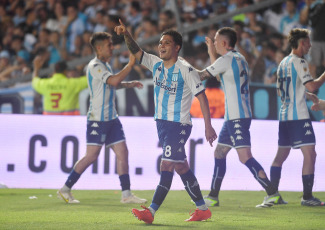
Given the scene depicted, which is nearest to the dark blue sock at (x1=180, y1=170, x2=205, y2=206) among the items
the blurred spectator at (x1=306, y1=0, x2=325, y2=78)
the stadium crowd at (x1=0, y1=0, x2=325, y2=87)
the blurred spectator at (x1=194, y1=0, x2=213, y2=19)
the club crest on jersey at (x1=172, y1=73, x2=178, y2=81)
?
the club crest on jersey at (x1=172, y1=73, x2=178, y2=81)

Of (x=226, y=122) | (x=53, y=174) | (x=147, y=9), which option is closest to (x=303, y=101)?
(x=226, y=122)

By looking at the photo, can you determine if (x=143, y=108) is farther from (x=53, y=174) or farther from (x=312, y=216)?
(x=312, y=216)

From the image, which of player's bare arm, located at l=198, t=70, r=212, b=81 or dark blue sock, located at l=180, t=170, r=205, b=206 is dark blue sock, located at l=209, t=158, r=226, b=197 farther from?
dark blue sock, located at l=180, t=170, r=205, b=206

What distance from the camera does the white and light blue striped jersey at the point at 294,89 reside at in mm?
7027

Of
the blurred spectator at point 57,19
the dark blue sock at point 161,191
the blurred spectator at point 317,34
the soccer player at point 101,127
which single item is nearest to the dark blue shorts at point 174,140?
the dark blue sock at point 161,191

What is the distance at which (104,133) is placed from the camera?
7496 mm

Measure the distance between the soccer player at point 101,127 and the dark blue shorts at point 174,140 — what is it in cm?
179

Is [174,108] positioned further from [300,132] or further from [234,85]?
[300,132]

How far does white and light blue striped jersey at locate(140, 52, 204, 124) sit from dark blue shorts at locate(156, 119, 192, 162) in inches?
2.2

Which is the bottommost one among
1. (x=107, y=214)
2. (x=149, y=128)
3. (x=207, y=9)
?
(x=107, y=214)

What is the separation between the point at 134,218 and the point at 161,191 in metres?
0.49

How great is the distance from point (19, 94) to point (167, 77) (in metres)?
6.02

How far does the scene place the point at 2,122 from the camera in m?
9.16

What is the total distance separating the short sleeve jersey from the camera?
1024cm
